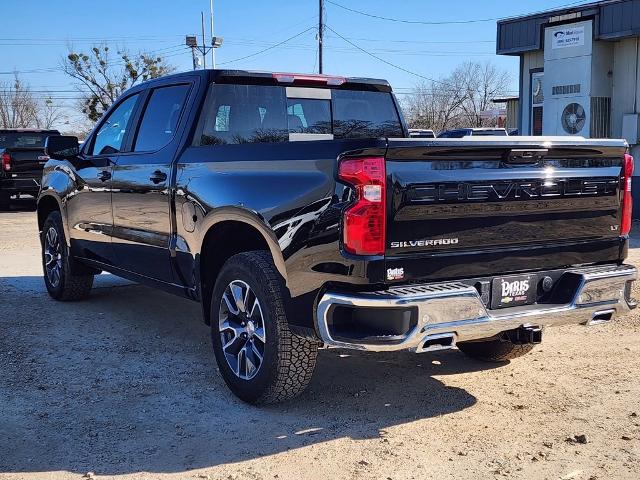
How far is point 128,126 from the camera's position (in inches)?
230

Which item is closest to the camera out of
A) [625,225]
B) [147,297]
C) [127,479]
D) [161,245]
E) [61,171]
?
[127,479]

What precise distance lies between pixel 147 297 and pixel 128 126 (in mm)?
2061

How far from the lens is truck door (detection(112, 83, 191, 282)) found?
16.7ft

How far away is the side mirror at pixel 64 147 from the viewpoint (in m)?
6.54

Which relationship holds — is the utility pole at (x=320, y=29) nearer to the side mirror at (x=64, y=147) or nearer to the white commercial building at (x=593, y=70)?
the white commercial building at (x=593, y=70)

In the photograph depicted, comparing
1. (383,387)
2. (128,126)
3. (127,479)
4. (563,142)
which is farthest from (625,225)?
(128,126)

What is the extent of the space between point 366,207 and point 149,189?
2206mm

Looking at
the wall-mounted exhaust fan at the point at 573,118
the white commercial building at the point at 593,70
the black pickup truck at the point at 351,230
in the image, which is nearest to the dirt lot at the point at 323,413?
the black pickup truck at the point at 351,230

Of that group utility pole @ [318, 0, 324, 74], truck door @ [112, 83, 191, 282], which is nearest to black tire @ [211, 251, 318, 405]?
truck door @ [112, 83, 191, 282]

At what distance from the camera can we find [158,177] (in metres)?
5.09

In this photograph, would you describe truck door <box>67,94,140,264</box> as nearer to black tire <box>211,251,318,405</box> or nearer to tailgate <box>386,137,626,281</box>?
black tire <box>211,251,318,405</box>

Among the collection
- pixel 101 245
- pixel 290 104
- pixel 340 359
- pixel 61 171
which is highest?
pixel 290 104

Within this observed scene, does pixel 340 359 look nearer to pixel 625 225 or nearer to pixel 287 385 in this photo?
pixel 287 385

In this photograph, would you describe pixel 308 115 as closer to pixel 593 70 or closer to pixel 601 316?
pixel 601 316
